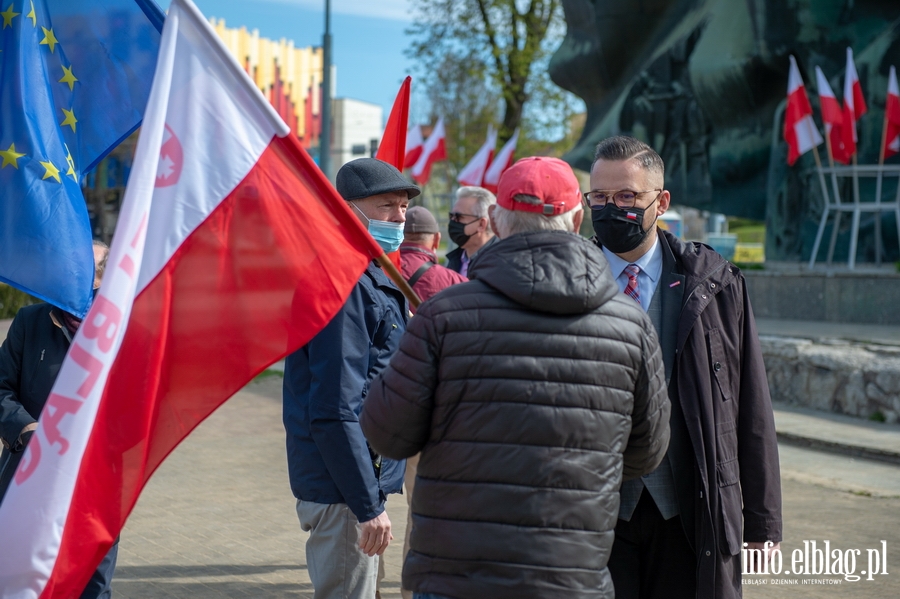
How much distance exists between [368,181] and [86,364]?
1.50 m

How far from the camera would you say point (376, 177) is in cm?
374

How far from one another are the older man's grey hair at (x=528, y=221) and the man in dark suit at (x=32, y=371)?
207 centimetres

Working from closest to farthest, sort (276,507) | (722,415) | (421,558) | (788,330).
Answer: (421,558) < (722,415) < (276,507) < (788,330)

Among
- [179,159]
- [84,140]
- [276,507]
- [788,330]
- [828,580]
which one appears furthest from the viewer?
[788,330]

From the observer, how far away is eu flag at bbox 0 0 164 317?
367cm

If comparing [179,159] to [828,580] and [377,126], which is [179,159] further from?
[377,126]

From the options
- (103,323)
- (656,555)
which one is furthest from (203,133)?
(656,555)

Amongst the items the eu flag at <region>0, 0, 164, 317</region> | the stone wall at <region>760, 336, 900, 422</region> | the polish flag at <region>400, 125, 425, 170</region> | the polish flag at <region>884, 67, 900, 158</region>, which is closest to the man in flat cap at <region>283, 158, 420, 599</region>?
the eu flag at <region>0, 0, 164, 317</region>

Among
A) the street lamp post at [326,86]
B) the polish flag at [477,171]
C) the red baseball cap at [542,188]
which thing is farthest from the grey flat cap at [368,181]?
the street lamp post at [326,86]

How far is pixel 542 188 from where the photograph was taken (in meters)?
2.55

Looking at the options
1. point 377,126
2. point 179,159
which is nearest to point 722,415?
point 179,159

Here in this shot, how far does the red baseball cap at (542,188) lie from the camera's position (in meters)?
2.55

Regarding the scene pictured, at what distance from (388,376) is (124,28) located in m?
2.20

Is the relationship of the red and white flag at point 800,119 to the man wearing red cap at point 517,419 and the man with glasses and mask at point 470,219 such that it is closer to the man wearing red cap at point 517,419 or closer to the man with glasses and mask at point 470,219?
the man with glasses and mask at point 470,219
